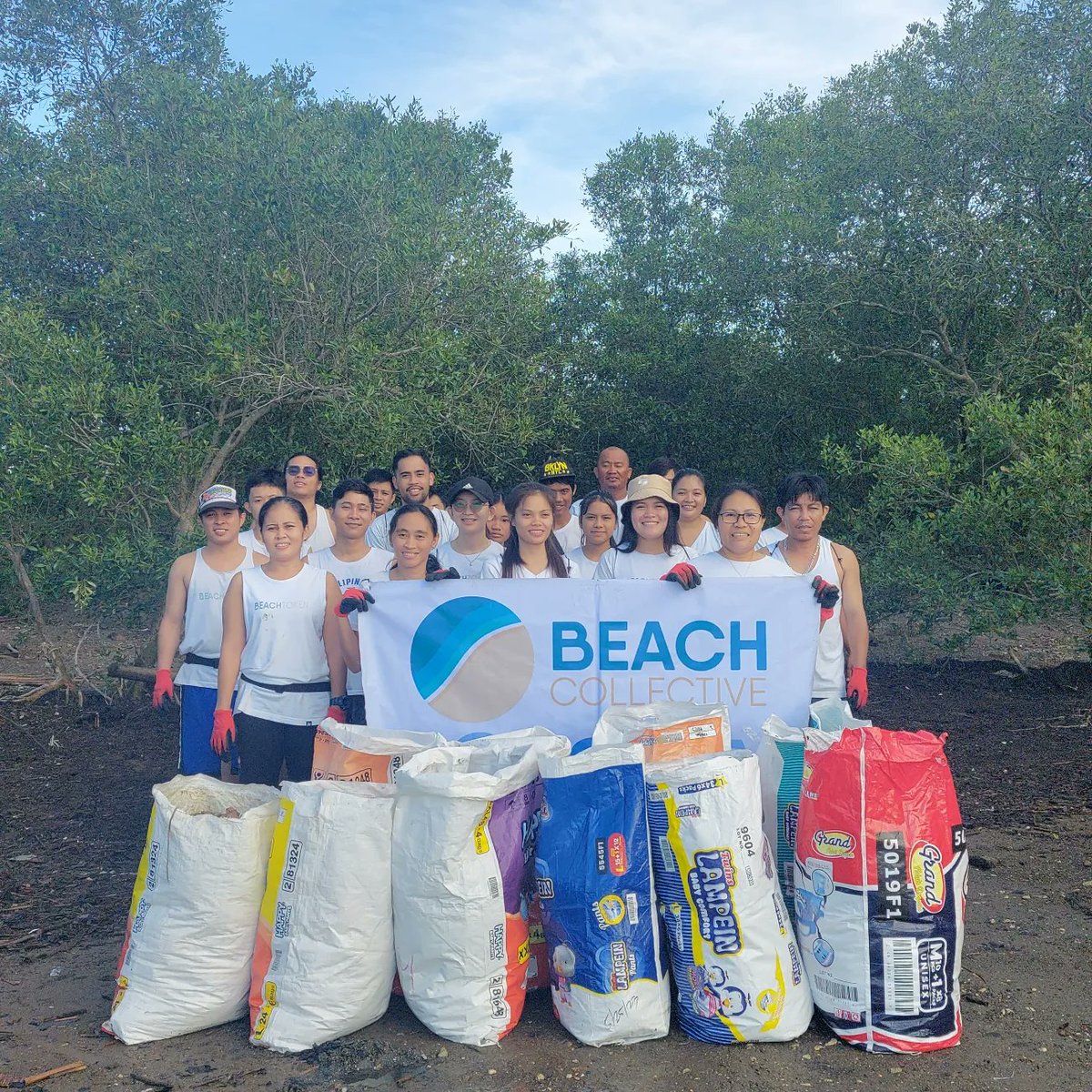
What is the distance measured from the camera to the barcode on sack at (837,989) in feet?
10.5

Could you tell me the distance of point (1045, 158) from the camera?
829 centimetres

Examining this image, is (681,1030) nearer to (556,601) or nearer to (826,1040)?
(826,1040)

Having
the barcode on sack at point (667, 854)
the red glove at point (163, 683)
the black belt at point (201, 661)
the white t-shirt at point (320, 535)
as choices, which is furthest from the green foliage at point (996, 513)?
the red glove at point (163, 683)

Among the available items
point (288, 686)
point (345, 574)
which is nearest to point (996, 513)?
point (345, 574)

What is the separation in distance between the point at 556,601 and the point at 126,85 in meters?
8.83

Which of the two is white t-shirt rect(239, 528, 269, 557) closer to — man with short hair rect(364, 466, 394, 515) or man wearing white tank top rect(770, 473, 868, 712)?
man with short hair rect(364, 466, 394, 515)

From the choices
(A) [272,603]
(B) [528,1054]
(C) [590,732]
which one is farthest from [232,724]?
(B) [528,1054]

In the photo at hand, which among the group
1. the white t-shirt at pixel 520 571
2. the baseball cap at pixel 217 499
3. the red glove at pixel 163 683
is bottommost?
the red glove at pixel 163 683

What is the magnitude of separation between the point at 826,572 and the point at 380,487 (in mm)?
2787

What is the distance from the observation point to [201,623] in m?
4.73

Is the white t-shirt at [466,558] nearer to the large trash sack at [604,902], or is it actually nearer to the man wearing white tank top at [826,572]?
the man wearing white tank top at [826,572]

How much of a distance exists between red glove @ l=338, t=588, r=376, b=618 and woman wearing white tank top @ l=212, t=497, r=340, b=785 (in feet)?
0.23

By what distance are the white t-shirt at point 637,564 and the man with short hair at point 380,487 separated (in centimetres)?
194

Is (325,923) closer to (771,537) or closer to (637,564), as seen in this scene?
(637,564)
